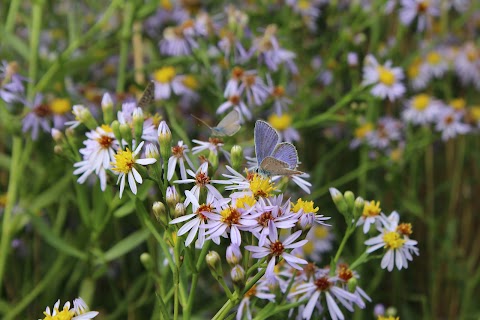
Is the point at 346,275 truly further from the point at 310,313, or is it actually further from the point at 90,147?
the point at 90,147

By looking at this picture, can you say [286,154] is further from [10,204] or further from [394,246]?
[10,204]

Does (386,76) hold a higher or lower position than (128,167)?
lower

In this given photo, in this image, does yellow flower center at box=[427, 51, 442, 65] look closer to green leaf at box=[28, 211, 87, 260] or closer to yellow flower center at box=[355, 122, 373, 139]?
yellow flower center at box=[355, 122, 373, 139]

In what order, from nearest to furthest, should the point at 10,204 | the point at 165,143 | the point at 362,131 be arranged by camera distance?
1. the point at 165,143
2. the point at 10,204
3. the point at 362,131

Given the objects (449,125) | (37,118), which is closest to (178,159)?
(37,118)

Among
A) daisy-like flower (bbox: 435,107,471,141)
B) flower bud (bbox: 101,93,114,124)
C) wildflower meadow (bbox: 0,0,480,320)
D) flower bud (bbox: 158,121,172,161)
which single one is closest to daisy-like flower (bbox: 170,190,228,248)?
wildflower meadow (bbox: 0,0,480,320)

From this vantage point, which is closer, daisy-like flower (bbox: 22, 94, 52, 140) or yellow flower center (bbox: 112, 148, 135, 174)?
yellow flower center (bbox: 112, 148, 135, 174)

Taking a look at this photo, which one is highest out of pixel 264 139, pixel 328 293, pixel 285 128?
pixel 264 139

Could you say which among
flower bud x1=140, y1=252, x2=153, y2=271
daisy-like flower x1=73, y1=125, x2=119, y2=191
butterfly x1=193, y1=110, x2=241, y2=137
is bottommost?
flower bud x1=140, y1=252, x2=153, y2=271

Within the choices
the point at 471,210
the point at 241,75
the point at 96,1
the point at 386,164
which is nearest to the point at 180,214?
the point at 241,75
